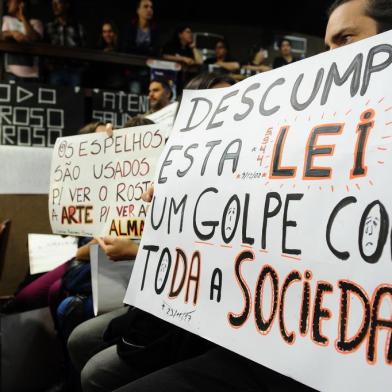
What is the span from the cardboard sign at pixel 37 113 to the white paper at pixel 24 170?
308mm

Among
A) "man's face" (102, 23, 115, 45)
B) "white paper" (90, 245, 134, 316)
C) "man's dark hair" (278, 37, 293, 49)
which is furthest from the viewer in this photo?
"man's dark hair" (278, 37, 293, 49)

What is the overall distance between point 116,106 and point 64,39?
80 cm

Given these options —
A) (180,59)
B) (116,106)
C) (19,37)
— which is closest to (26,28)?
(19,37)

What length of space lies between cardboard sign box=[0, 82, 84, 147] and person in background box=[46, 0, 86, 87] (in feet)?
1.15

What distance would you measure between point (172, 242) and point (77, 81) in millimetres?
3168

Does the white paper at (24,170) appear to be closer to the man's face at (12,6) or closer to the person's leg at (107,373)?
the man's face at (12,6)

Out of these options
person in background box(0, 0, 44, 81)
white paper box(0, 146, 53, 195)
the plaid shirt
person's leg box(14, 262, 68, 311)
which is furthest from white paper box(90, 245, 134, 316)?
the plaid shirt

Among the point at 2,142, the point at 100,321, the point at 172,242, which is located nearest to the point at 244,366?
the point at 172,242

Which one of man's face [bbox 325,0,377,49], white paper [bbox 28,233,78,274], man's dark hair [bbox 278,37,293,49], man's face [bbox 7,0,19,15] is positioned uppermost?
man's dark hair [bbox 278,37,293,49]

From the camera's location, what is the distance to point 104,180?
4.71 feet

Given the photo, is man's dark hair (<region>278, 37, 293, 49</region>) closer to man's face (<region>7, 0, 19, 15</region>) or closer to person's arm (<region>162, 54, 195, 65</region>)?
person's arm (<region>162, 54, 195, 65</region>)

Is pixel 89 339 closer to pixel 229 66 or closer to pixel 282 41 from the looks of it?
pixel 229 66

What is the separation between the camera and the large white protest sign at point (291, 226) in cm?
59

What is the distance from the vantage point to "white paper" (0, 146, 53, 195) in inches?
112
